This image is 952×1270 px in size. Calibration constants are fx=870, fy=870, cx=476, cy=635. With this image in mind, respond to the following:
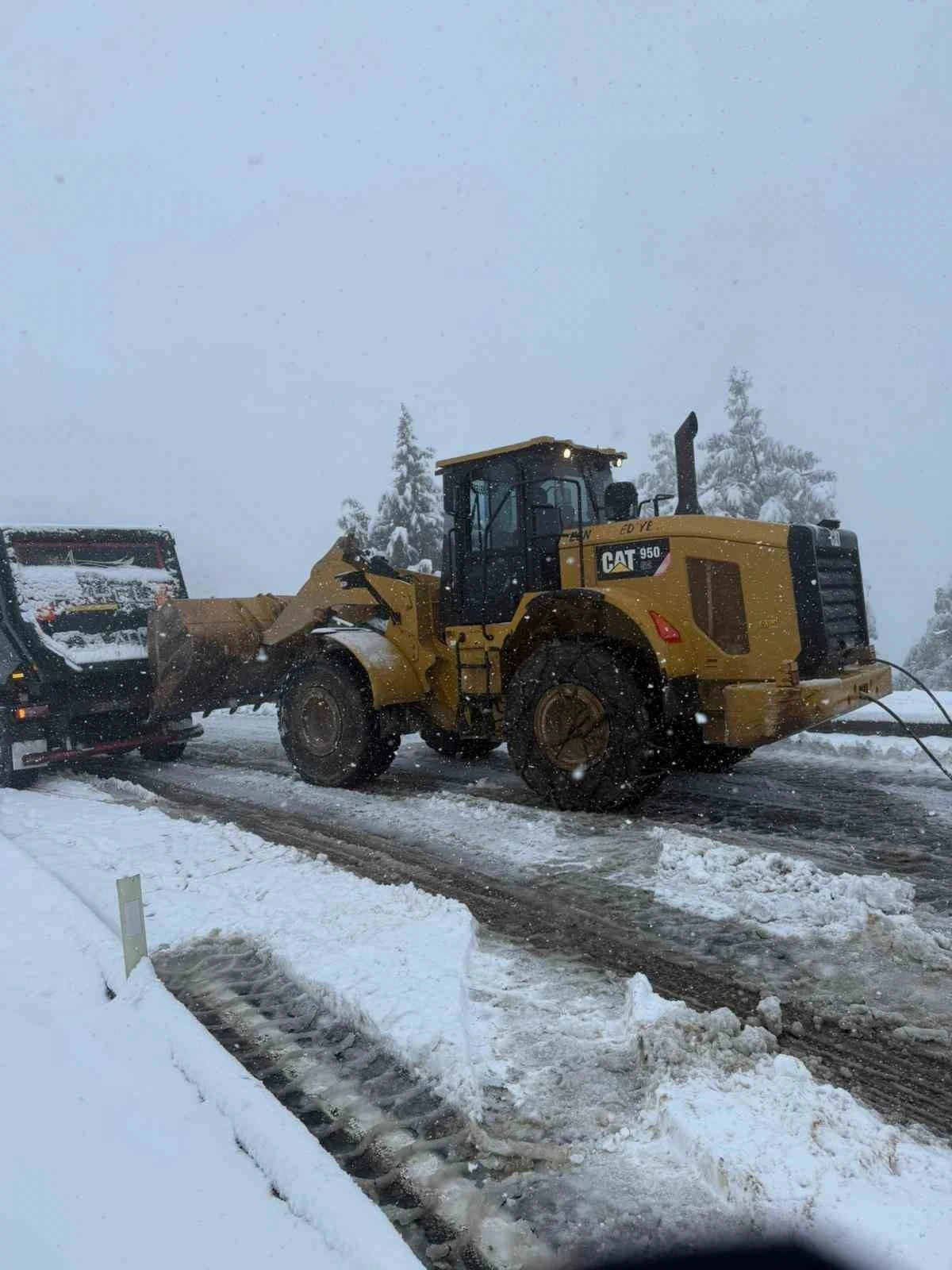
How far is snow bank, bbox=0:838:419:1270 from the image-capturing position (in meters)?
2.12

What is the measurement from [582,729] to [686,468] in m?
2.12

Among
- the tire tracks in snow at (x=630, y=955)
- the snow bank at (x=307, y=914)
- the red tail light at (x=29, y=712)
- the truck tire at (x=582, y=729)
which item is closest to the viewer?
the tire tracks in snow at (x=630, y=955)

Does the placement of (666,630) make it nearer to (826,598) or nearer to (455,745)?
(826,598)

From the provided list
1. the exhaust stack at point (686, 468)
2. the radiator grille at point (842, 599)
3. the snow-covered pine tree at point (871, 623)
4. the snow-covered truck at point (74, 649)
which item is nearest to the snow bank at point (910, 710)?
the snow-covered pine tree at point (871, 623)

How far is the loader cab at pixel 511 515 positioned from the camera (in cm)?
699

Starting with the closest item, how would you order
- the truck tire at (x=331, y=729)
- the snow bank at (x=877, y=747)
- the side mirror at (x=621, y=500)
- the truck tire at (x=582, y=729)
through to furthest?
the truck tire at (x=582, y=729) → the side mirror at (x=621, y=500) → the truck tire at (x=331, y=729) → the snow bank at (x=877, y=747)

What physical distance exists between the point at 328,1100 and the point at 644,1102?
3.31ft

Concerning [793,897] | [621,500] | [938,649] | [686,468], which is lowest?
[793,897]

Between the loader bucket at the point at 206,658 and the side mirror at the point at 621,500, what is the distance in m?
3.71

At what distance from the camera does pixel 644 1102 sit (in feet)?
8.72

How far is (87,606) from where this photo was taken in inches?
→ 359

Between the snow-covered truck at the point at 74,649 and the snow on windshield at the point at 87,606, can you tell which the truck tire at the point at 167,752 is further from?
the snow on windshield at the point at 87,606

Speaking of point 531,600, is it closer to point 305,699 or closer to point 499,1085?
point 305,699

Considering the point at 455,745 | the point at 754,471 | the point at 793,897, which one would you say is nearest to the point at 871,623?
the point at 754,471
